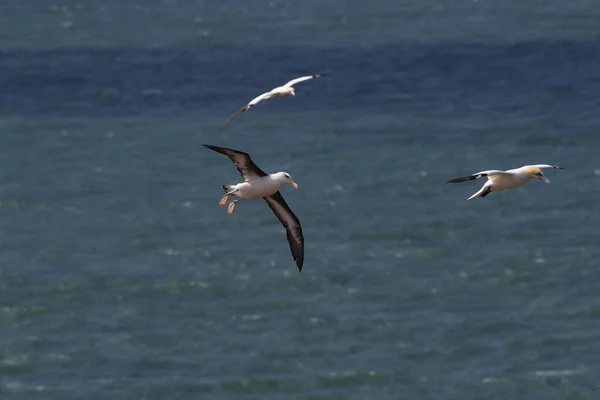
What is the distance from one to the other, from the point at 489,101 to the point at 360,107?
Result: 909 cm

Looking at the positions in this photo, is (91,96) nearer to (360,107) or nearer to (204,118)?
(204,118)

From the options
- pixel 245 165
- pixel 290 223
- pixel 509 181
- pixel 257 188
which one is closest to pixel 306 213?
pixel 290 223

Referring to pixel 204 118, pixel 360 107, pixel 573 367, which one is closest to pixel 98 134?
pixel 204 118

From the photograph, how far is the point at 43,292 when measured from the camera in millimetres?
80125

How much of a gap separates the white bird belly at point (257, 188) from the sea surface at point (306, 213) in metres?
A: 25.9

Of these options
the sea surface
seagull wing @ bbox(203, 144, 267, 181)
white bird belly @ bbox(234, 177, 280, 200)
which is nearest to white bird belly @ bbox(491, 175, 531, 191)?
white bird belly @ bbox(234, 177, 280, 200)

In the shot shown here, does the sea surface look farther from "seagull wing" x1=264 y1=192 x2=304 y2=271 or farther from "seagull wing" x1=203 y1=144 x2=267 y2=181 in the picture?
"seagull wing" x1=203 y1=144 x2=267 y2=181

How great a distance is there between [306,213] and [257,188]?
4850 centimetres

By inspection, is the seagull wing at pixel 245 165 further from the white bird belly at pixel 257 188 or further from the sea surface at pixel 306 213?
the sea surface at pixel 306 213

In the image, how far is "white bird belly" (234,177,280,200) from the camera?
42812 millimetres

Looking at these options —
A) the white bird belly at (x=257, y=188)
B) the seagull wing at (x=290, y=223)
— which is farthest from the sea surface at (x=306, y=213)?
the white bird belly at (x=257, y=188)

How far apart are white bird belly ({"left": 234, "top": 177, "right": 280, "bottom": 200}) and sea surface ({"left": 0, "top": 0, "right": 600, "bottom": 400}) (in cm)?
2588

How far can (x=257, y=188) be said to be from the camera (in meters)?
42.8

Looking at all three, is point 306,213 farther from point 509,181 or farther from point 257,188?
point 257,188
